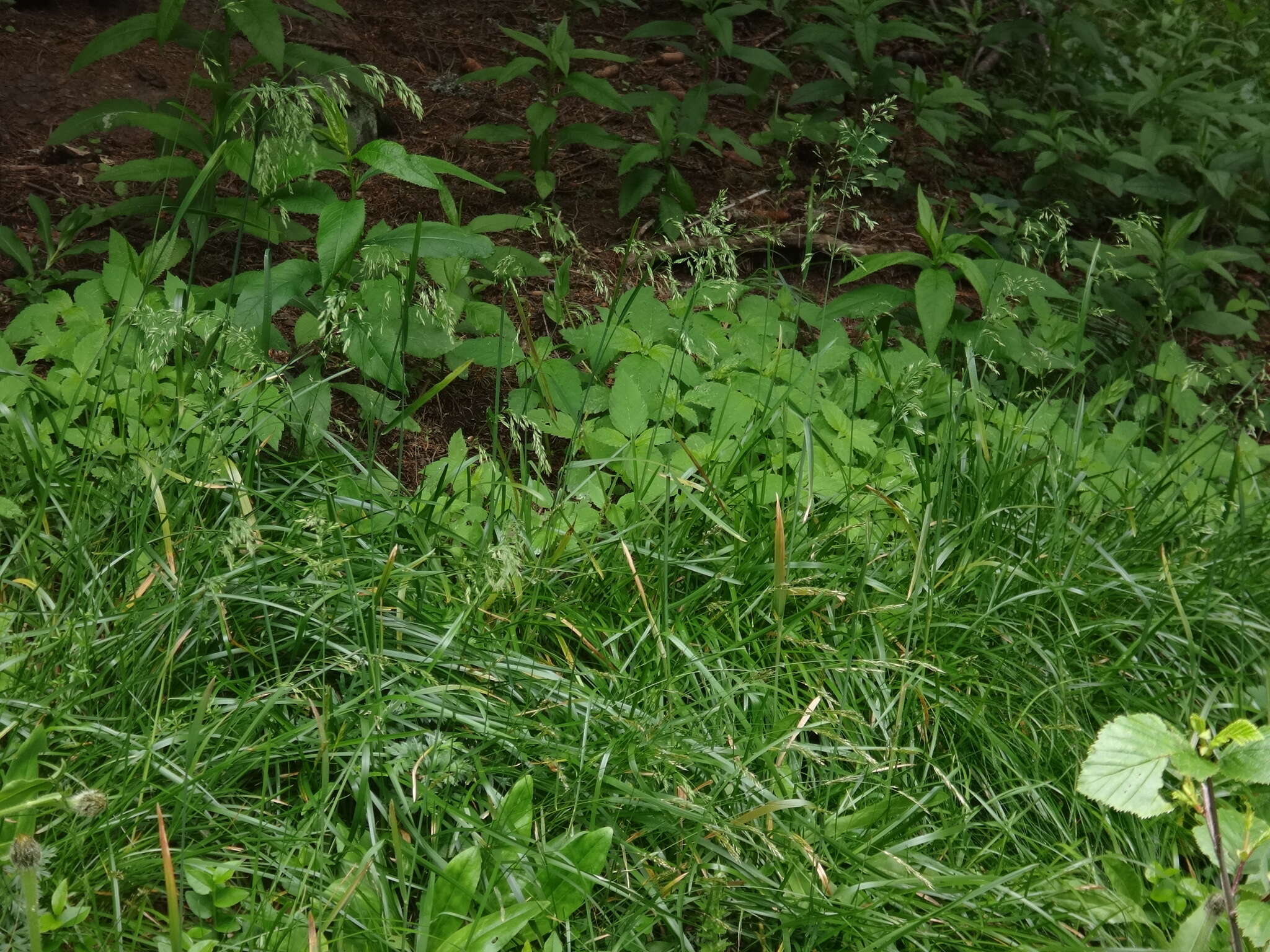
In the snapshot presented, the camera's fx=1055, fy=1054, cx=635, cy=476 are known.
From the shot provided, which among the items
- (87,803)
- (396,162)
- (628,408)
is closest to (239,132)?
(396,162)

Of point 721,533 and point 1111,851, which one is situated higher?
point 721,533

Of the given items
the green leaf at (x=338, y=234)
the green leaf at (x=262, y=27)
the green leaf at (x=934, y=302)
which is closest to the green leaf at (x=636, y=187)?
the green leaf at (x=934, y=302)

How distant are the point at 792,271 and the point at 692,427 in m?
Answer: 1.31

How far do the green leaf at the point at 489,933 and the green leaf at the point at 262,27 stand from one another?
86.1 inches

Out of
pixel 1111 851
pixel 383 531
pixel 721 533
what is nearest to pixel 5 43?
pixel 383 531

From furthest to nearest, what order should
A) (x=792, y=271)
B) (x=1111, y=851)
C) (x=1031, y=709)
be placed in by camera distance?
(x=792, y=271) → (x=1031, y=709) → (x=1111, y=851)

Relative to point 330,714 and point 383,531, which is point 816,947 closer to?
point 330,714

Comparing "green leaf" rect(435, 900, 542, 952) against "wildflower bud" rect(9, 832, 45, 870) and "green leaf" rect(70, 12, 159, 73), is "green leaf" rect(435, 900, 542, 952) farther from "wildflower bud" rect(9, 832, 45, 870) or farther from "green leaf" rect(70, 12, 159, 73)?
"green leaf" rect(70, 12, 159, 73)

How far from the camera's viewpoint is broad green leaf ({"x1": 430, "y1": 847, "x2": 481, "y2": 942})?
1.59 m

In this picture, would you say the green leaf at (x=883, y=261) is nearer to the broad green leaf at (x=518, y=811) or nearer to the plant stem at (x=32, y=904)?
the broad green leaf at (x=518, y=811)

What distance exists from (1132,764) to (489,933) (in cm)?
98

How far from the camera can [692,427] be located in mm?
2766

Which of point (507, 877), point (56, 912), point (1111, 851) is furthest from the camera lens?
point (1111, 851)

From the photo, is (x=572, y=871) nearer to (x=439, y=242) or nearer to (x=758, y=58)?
(x=439, y=242)
